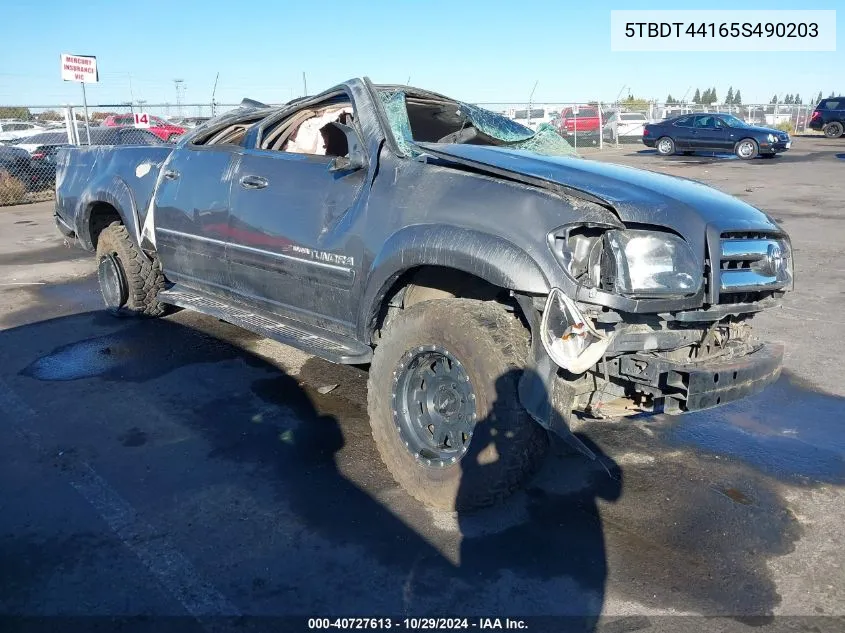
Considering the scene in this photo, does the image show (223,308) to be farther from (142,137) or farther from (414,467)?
(142,137)

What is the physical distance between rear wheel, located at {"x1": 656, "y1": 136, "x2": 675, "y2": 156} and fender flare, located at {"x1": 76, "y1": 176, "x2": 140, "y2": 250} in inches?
941

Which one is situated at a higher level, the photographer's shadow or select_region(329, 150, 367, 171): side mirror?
select_region(329, 150, 367, 171): side mirror

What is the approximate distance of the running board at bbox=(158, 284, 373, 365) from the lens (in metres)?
3.84

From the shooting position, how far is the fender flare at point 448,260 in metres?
2.93

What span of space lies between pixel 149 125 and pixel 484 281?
2328 centimetres

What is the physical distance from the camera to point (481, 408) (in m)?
3.07

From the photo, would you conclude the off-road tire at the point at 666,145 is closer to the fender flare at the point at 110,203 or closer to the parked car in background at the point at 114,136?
the parked car in background at the point at 114,136

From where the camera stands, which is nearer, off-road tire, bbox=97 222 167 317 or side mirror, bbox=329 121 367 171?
side mirror, bbox=329 121 367 171

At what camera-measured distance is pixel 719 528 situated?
3.27 metres

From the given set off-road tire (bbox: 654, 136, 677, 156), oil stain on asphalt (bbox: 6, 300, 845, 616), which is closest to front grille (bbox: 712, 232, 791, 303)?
oil stain on asphalt (bbox: 6, 300, 845, 616)

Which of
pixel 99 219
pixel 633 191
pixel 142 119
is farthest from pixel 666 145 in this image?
pixel 633 191

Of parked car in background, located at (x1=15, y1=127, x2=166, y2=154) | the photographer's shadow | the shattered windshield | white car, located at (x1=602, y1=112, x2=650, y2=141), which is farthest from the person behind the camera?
white car, located at (x1=602, y1=112, x2=650, y2=141)

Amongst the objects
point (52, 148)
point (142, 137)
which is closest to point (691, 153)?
point (142, 137)

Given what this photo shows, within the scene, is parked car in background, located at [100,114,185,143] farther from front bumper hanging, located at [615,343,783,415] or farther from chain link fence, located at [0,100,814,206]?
front bumper hanging, located at [615,343,783,415]
